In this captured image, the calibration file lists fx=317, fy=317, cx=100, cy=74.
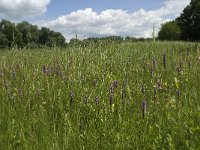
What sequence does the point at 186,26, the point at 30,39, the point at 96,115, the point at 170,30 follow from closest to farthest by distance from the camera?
the point at 96,115 → the point at 30,39 → the point at 170,30 → the point at 186,26

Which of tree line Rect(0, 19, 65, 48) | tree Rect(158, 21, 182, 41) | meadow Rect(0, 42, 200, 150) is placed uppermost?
tree Rect(158, 21, 182, 41)

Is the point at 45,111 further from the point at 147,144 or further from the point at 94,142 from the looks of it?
the point at 147,144

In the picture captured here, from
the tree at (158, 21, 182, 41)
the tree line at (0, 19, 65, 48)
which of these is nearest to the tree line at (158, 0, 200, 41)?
the tree at (158, 21, 182, 41)

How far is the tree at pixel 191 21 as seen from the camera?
64975 millimetres

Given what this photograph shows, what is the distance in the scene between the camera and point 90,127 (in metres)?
3.22

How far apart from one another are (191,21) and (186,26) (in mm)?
1576

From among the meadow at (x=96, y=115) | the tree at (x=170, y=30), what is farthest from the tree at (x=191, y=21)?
the meadow at (x=96, y=115)

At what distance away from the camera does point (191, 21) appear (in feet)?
225

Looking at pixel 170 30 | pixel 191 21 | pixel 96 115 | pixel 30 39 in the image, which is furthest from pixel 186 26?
pixel 96 115

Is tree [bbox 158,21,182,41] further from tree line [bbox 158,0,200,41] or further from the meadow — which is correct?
the meadow

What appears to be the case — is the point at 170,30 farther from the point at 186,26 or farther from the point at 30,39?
the point at 30,39

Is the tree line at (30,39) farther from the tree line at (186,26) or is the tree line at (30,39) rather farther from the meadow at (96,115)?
the tree line at (186,26)

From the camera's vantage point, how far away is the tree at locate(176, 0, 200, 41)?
64975 millimetres

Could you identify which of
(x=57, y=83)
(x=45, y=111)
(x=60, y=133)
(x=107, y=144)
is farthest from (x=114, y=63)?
(x=107, y=144)
